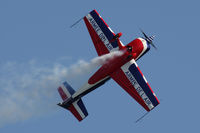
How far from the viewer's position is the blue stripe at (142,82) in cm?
5409

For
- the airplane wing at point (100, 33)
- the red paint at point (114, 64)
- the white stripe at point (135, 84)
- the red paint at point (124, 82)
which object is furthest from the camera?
the airplane wing at point (100, 33)

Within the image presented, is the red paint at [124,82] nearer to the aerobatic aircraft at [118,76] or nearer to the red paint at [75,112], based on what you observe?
the aerobatic aircraft at [118,76]

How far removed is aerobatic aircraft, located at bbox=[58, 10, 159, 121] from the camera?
179 feet

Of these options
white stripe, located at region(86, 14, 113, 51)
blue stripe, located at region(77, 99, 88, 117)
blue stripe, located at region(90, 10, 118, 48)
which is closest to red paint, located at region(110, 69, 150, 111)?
white stripe, located at region(86, 14, 113, 51)

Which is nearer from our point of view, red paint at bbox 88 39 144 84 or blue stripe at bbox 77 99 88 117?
red paint at bbox 88 39 144 84

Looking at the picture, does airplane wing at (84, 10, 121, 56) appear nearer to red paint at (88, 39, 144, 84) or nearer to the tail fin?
red paint at (88, 39, 144, 84)

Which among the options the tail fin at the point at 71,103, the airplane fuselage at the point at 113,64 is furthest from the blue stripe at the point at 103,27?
the tail fin at the point at 71,103

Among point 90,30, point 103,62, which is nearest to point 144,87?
point 103,62

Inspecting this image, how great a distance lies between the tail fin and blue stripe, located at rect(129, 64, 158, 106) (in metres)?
6.24

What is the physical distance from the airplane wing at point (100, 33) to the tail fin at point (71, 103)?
4902 mm

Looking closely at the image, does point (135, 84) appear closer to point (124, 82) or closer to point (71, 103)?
point (124, 82)

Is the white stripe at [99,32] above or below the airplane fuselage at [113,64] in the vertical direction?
above

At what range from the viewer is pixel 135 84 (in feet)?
180

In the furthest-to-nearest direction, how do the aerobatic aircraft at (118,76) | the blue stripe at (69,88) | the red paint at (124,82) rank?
the blue stripe at (69,88)
the red paint at (124,82)
the aerobatic aircraft at (118,76)
